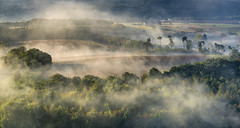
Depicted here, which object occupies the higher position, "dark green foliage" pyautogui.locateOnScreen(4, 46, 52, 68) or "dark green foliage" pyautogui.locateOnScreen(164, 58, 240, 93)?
"dark green foliage" pyautogui.locateOnScreen(4, 46, 52, 68)

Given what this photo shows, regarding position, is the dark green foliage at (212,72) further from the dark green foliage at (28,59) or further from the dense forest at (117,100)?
the dark green foliage at (28,59)

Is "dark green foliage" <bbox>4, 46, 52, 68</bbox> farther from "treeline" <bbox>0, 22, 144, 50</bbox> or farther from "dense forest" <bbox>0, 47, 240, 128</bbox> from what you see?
"treeline" <bbox>0, 22, 144, 50</bbox>

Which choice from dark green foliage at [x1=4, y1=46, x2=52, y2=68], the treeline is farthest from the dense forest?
the treeline

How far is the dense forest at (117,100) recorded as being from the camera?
35719 millimetres

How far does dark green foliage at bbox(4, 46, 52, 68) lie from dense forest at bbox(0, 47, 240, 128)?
27 cm

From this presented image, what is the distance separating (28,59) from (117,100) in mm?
31025

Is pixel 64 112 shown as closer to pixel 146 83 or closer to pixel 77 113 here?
pixel 77 113

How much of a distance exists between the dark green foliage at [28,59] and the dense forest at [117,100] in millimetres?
268

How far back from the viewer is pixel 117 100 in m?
42.9

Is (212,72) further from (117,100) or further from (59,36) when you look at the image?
(59,36)

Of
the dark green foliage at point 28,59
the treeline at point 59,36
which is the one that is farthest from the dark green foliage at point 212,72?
the treeline at point 59,36

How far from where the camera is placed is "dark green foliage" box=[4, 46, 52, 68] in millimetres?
59125

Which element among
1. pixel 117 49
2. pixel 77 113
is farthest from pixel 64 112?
pixel 117 49

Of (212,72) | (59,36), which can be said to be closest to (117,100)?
(212,72)
